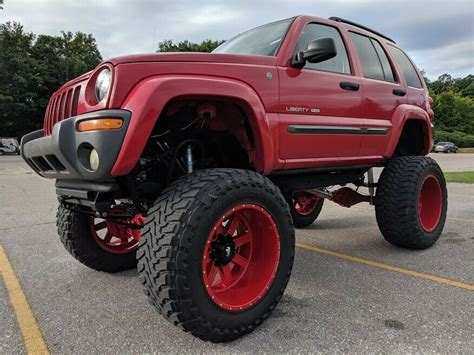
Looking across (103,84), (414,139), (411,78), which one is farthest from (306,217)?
(103,84)

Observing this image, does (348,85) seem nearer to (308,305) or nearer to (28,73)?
(308,305)

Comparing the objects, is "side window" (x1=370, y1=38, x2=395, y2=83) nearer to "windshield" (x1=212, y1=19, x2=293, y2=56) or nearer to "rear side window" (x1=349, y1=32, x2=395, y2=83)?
"rear side window" (x1=349, y1=32, x2=395, y2=83)

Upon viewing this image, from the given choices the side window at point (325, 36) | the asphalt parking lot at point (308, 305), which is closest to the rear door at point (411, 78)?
the side window at point (325, 36)

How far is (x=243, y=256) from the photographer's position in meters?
3.04

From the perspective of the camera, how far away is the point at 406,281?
3.57 metres

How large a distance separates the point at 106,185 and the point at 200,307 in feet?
3.07

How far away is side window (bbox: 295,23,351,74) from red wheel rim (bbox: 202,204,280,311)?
1.44m

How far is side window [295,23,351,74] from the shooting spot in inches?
141

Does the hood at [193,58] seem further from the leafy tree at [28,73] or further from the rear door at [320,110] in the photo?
the leafy tree at [28,73]

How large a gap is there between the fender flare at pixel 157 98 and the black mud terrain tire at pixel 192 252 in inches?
14.2

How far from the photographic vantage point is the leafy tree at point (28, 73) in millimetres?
44344

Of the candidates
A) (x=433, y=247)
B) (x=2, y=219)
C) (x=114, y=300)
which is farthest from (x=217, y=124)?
(x=2, y=219)

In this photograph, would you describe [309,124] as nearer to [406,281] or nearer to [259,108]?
[259,108]

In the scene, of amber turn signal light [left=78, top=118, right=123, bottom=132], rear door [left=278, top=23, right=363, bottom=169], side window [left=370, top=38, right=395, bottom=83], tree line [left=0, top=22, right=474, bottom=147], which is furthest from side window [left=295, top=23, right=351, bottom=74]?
tree line [left=0, top=22, right=474, bottom=147]
